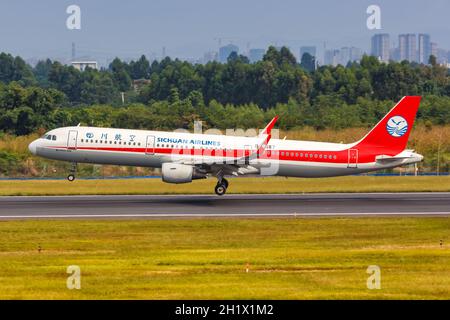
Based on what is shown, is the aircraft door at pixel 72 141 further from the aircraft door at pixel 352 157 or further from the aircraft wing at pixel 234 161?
the aircraft door at pixel 352 157

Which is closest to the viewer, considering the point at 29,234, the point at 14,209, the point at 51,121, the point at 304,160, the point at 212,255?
the point at 212,255

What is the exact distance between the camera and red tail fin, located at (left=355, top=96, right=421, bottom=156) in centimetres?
5722

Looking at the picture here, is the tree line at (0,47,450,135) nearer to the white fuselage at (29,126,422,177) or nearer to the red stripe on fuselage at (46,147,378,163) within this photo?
the white fuselage at (29,126,422,177)

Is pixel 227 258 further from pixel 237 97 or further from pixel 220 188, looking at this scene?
pixel 237 97

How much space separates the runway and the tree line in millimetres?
37376

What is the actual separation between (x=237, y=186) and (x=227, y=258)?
2823 centimetres

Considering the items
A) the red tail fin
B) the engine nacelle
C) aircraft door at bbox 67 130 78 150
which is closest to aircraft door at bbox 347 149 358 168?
the red tail fin

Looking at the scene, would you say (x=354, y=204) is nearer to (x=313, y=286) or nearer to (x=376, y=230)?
(x=376, y=230)

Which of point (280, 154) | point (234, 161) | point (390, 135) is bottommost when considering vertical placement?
point (234, 161)

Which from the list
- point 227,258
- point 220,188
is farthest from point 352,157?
point 227,258

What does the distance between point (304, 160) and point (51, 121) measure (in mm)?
45616

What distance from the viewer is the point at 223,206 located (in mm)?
52469

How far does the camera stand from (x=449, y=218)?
47.1m
